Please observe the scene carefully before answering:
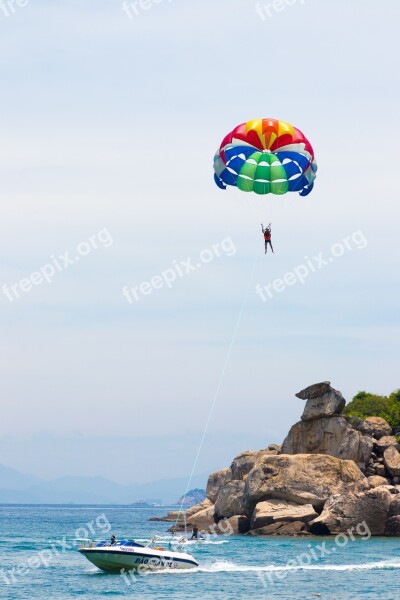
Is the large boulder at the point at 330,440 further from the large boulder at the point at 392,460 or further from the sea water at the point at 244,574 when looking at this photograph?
the sea water at the point at 244,574

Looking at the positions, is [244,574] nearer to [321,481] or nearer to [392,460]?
[321,481]

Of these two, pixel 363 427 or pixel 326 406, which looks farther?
pixel 363 427

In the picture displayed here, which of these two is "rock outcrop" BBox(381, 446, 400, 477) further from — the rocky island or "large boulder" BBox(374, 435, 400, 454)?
"large boulder" BBox(374, 435, 400, 454)

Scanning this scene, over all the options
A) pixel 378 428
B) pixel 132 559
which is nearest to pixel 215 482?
pixel 378 428

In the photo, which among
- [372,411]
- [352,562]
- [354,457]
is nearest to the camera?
[352,562]

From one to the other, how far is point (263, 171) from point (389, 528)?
2864 cm

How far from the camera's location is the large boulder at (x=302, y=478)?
61.4m

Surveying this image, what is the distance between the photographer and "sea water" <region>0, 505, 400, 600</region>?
1565 inches

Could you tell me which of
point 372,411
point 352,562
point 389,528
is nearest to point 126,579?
point 352,562

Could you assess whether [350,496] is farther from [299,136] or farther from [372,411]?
[372,411]

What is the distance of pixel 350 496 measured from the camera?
59.5 metres

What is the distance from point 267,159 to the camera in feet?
139

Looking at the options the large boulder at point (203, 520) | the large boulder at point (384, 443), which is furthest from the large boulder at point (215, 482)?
the large boulder at point (384, 443)

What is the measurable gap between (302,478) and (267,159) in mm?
25821
